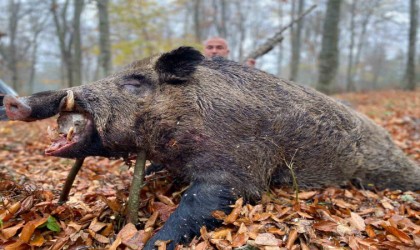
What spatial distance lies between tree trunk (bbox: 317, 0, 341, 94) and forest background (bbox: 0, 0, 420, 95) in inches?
1.1

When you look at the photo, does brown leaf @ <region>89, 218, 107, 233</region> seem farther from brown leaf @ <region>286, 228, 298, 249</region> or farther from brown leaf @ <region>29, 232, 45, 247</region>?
brown leaf @ <region>286, 228, 298, 249</region>

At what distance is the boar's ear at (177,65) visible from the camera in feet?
10.5

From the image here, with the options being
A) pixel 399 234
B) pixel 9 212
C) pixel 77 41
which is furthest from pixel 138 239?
pixel 77 41

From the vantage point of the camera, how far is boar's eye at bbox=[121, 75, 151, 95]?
10.2ft

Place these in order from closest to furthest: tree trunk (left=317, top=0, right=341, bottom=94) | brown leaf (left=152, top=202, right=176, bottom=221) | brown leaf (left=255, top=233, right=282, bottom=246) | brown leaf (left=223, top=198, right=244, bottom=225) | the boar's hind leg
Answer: brown leaf (left=255, top=233, right=282, bottom=246)
the boar's hind leg
brown leaf (left=223, top=198, right=244, bottom=225)
brown leaf (left=152, top=202, right=176, bottom=221)
tree trunk (left=317, top=0, right=341, bottom=94)

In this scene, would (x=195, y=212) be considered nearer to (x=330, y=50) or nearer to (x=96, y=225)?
(x=96, y=225)

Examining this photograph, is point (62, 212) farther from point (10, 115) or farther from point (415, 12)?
point (415, 12)

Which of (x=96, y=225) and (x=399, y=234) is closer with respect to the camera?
(x=399, y=234)

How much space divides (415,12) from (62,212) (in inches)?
742

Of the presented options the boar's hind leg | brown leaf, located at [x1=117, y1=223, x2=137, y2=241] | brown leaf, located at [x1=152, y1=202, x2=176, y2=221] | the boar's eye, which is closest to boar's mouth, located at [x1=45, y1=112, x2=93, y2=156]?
the boar's eye

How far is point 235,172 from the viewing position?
117 inches

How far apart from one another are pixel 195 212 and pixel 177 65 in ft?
4.45

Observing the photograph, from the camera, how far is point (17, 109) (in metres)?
2.48

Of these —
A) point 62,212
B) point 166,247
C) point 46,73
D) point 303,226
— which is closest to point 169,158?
point 166,247
